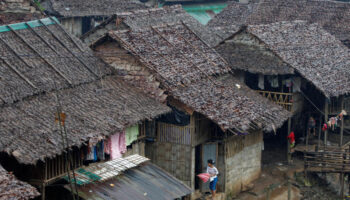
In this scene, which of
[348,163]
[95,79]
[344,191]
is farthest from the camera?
[344,191]

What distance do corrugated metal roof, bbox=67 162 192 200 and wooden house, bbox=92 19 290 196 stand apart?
260cm

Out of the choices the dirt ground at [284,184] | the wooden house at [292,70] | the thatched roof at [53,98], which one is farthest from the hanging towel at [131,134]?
the wooden house at [292,70]

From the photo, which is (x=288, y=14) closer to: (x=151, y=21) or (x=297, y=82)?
(x=151, y=21)

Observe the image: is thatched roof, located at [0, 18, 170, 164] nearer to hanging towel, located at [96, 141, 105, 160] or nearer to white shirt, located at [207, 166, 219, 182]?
hanging towel, located at [96, 141, 105, 160]

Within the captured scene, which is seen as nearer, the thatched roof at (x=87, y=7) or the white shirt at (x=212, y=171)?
the white shirt at (x=212, y=171)

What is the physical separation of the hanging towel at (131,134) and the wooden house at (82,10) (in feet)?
58.2

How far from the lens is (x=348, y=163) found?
2216cm

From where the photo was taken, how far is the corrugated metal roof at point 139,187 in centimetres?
1481

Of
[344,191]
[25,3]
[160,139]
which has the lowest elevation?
[344,191]

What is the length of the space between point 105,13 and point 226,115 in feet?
65.9

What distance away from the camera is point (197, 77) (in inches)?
826

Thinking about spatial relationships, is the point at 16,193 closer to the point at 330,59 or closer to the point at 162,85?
the point at 162,85

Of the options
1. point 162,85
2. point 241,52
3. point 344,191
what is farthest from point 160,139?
point 344,191

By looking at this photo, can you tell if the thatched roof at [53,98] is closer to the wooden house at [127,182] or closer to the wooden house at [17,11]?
the wooden house at [127,182]
